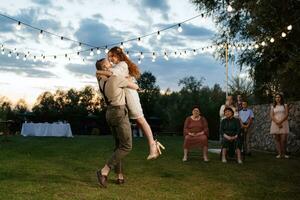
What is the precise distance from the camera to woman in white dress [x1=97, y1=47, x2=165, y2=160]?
532 cm

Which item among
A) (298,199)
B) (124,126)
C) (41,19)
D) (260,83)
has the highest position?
(41,19)

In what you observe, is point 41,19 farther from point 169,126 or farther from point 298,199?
point 169,126

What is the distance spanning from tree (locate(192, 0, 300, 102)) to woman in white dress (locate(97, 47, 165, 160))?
870 cm

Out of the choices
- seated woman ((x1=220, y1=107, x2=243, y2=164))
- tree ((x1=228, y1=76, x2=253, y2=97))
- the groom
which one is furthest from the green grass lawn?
tree ((x1=228, y1=76, x2=253, y2=97))

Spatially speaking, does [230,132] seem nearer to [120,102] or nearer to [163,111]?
[120,102]

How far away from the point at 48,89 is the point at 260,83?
109ft

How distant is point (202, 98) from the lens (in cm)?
3378

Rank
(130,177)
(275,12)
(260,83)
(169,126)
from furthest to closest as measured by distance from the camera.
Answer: (169,126), (260,83), (275,12), (130,177)

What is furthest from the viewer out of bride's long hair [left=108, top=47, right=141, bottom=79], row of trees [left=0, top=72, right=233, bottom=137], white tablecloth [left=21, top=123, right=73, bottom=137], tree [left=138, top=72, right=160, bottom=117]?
tree [left=138, top=72, right=160, bottom=117]

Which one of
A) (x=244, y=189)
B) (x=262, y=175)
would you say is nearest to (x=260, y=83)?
(x=262, y=175)

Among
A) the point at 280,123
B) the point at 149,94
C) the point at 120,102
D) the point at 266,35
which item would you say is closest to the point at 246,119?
the point at 280,123

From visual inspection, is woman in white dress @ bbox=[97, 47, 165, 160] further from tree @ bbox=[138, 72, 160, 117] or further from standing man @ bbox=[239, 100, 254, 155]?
tree @ bbox=[138, 72, 160, 117]

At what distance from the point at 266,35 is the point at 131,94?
10192 millimetres

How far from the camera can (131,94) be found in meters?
5.39
